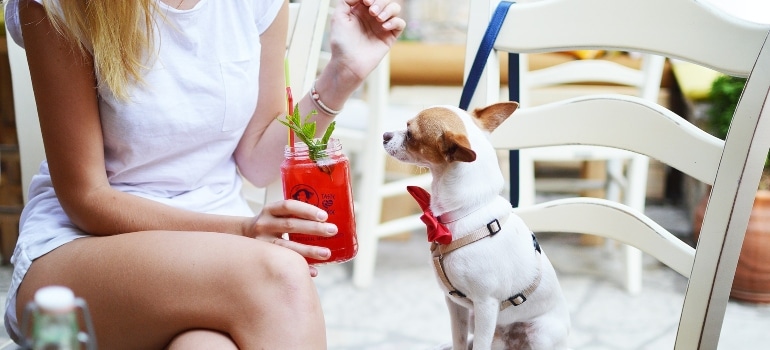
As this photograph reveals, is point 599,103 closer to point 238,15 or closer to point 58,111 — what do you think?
point 238,15

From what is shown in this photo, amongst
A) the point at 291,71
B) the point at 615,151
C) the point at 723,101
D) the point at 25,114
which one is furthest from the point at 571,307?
the point at 25,114

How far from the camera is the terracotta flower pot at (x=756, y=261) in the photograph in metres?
2.45

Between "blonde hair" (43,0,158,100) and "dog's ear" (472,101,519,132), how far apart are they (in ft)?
1.52

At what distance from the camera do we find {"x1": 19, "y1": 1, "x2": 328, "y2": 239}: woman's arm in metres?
0.98

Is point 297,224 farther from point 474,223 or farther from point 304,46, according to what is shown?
point 304,46

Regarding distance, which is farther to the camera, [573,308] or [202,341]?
[573,308]

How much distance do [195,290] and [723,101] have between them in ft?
7.90

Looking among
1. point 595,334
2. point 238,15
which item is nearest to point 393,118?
point 595,334

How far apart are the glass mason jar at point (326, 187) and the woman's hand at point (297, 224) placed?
0.02m

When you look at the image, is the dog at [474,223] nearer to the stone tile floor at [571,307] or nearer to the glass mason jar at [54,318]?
the glass mason jar at [54,318]

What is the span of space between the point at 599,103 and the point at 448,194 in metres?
0.28

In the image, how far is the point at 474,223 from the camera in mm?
894

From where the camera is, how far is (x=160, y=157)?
43.7 inches

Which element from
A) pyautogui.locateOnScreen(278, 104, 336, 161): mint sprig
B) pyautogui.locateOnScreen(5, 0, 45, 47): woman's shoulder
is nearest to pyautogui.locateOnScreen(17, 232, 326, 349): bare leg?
pyautogui.locateOnScreen(278, 104, 336, 161): mint sprig
